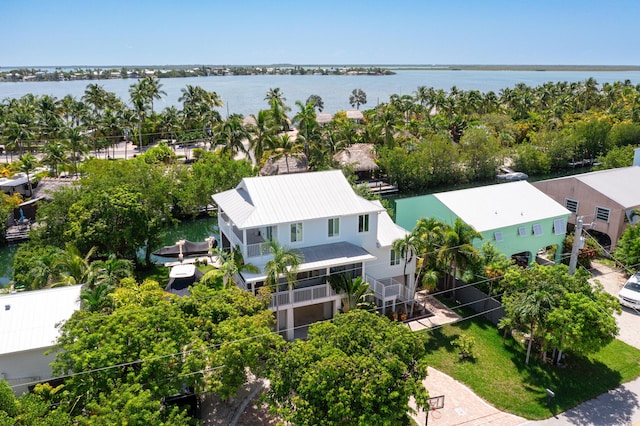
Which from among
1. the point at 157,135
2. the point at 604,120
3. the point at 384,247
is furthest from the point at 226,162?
the point at 604,120

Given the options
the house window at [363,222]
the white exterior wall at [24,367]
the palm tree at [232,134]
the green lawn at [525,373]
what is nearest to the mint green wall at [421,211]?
the house window at [363,222]

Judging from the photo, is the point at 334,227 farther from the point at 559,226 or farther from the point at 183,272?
the point at 559,226

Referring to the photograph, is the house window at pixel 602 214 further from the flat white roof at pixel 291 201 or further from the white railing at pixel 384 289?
the flat white roof at pixel 291 201

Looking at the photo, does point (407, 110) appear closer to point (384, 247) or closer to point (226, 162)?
point (226, 162)

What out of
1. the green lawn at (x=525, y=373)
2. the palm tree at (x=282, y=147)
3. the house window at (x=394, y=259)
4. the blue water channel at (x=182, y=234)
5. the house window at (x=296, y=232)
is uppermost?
the palm tree at (x=282, y=147)

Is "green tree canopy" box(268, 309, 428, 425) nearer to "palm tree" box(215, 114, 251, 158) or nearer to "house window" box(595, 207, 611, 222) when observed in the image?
"house window" box(595, 207, 611, 222)

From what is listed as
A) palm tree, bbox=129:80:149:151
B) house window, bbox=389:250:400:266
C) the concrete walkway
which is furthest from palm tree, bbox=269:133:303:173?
the concrete walkway

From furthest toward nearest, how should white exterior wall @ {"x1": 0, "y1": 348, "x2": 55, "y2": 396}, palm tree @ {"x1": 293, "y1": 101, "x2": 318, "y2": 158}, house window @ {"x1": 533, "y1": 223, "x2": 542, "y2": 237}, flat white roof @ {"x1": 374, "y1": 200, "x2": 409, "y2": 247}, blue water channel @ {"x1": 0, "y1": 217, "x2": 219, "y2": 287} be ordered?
palm tree @ {"x1": 293, "y1": 101, "x2": 318, "y2": 158}, blue water channel @ {"x1": 0, "y1": 217, "x2": 219, "y2": 287}, house window @ {"x1": 533, "y1": 223, "x2": 542, "y2": 237}, flat white roof @ {"x1": 374, "y1": 200, "x2": 409, "y2": 247}, white exterior wall @ {"x1": 0, "y1": 348, "x2": 55, "y2": 396}
